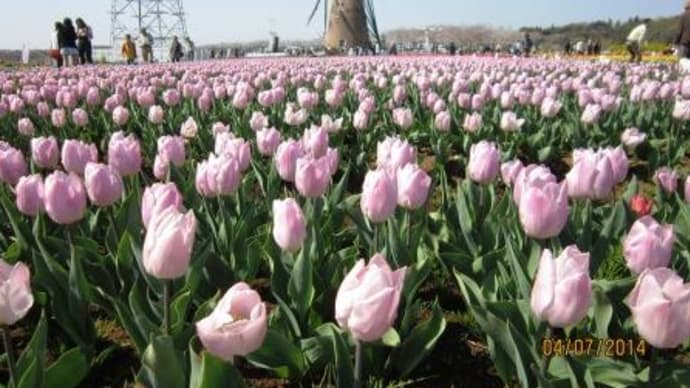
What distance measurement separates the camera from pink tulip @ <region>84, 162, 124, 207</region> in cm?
257

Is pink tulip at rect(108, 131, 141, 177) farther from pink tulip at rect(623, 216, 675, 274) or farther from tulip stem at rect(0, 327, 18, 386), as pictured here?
pink tulip at rect(623, 216, 675, 274)

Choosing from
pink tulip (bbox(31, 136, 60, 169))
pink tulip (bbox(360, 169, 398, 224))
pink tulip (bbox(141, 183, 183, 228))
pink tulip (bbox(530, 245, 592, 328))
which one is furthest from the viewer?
pink tulip (bbox(31, 136, 60, 169))

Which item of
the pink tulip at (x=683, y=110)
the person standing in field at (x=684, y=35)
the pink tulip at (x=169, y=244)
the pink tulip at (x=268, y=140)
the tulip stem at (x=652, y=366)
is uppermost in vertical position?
the person standing in field at (x=684, y=35)

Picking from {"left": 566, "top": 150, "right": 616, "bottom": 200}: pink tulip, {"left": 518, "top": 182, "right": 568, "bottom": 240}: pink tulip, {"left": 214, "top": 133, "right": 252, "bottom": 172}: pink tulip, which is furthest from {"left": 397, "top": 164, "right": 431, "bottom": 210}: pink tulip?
{"left": 214, "top": 133, "right": 252, "bottom": 172}: pink tulip

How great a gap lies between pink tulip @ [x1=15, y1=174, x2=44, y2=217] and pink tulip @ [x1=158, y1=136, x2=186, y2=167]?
0.81 meters

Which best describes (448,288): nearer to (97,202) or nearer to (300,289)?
(300,289)

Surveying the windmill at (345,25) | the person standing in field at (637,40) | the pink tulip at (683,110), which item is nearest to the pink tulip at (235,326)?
the pink tulip at (683,110)

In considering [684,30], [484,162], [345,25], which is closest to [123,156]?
[484,162]

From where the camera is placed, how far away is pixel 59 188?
2352 mm

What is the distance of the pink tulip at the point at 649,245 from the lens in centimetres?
189

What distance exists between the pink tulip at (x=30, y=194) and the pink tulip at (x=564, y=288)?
2024 millimetres

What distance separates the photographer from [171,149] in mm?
3396

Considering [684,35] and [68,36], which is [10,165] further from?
[68,36]

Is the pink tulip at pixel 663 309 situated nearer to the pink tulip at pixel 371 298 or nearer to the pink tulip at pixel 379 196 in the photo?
the pink tulip at pixel 371 298
